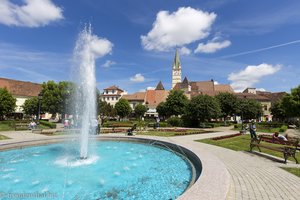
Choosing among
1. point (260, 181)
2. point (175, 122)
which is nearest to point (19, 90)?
point (175, 122)

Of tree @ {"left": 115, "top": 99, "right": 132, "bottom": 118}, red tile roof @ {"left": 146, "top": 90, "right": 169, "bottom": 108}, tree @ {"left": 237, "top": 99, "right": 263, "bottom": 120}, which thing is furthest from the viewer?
red tile roof @ {"left": 146, "top": 90, "right": 169, "bottom": 108}

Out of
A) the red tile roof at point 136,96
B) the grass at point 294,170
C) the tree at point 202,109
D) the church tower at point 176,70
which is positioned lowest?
the grass at point 294,170

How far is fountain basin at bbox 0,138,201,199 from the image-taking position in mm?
7356

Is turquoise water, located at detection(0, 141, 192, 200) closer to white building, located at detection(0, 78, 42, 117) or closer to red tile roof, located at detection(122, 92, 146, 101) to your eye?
white building, located at detection(0, 78, 42, 117)

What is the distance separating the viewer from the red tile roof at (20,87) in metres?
69.6

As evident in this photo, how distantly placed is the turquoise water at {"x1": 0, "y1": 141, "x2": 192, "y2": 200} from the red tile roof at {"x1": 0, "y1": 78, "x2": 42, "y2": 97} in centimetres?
6838

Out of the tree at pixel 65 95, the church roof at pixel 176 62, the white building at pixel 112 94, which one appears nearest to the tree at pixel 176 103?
the tree at pixel 65 95

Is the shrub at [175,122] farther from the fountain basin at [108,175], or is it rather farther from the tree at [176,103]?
the fountain basin at [108,175]

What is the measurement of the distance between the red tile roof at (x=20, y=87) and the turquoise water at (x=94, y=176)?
224 feet

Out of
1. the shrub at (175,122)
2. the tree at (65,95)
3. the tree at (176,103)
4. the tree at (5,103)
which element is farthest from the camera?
the tree at (176,103)

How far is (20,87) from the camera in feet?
241

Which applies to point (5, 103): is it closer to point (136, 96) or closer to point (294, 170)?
point (294, 170)

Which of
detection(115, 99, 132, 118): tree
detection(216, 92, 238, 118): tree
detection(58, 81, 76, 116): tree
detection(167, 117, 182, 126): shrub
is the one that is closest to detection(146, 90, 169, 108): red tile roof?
detection(115, 99, 132, 118): tree

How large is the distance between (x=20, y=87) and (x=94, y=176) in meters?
78.4
